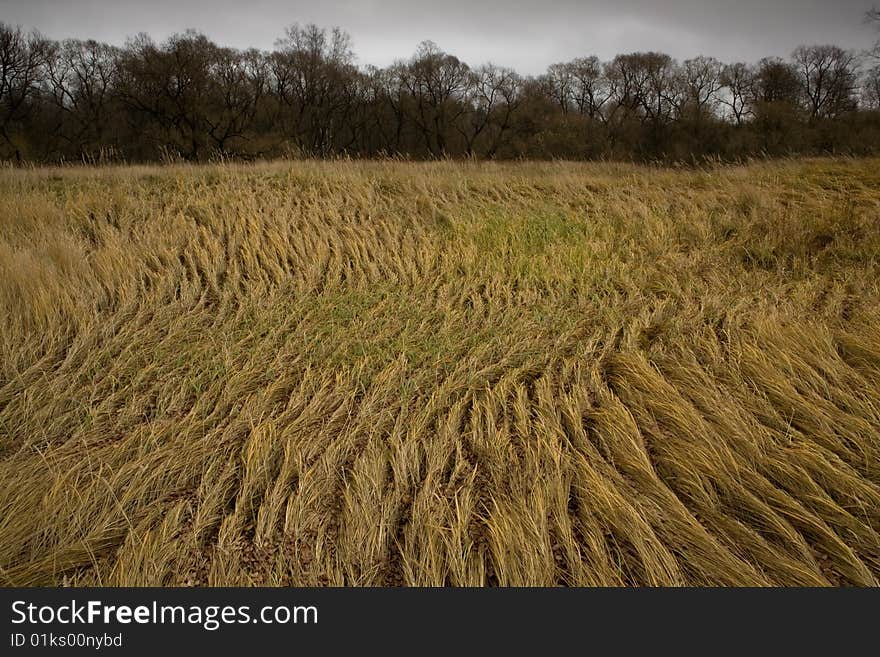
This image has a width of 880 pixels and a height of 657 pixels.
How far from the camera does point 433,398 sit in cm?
305

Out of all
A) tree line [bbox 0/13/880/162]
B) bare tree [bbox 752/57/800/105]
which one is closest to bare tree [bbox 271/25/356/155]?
tree line [bbox 0/13/880/162]

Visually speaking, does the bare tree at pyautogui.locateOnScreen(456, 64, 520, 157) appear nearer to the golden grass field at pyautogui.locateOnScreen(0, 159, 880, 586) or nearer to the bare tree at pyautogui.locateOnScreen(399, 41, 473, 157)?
the bare tree at pyautogui.locateOnScreen(399, 41, 473, 157)

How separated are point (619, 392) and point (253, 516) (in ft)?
7.51

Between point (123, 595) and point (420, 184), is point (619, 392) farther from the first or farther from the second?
point (420, 184)

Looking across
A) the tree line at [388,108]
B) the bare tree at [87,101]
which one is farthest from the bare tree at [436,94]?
the bare tree at [87,101]

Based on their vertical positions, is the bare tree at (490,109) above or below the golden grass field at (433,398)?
above

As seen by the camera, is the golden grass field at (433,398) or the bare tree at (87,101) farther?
the bare tree at (87,101)

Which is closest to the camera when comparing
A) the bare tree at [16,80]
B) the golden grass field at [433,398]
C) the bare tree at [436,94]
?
the golden grass field at [433,398]

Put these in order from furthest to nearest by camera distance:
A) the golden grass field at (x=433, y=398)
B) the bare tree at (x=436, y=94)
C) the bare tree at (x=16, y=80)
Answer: the bare tree at (x=436, y=94)
the bare tree at (x=16, y=80)
the golden grass field at (x=433, y=398)

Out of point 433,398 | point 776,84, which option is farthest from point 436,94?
point 433,398

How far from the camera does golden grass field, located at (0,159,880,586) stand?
2.02 metres

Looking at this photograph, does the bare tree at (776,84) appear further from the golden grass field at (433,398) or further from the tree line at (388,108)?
the golden grass field at (433,398)

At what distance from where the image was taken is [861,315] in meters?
3.97

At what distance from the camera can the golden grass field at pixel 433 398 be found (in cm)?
202
